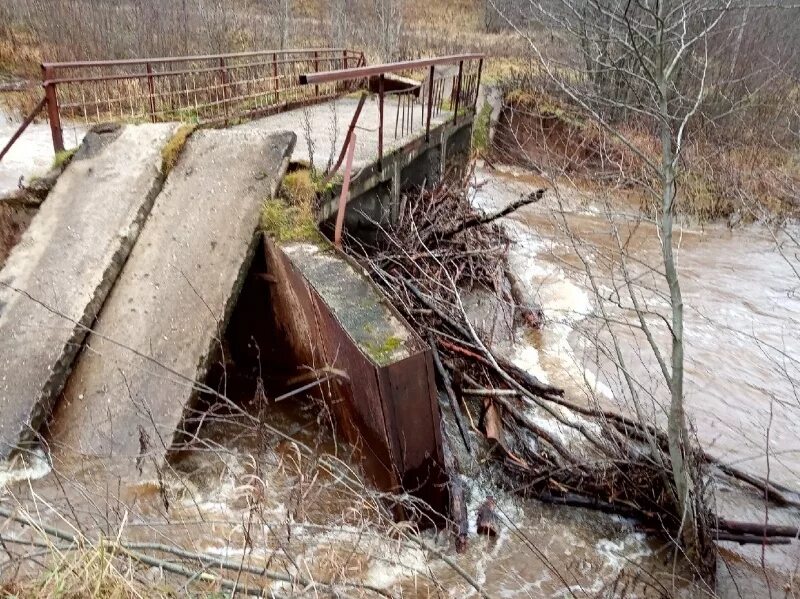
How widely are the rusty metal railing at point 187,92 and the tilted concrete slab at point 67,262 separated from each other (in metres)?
0.79

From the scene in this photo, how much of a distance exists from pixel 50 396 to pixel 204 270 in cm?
135

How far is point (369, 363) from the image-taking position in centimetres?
360

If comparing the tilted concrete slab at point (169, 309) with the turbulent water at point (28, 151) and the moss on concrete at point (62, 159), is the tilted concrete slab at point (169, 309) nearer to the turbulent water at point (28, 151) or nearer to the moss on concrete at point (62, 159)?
the moss on concrete at point (62, 159)

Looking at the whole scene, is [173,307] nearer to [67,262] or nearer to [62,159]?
[67,262]

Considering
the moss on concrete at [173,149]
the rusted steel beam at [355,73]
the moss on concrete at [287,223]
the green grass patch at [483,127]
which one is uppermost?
the rusted steel beam at [355,73]

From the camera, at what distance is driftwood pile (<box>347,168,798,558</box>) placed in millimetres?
4230

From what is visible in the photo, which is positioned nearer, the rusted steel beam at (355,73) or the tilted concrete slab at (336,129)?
the rusted steel beam at (355,73)

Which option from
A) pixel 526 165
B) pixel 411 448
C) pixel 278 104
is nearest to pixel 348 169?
pixel 411 448

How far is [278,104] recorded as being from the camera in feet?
28.7

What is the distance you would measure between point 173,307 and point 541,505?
10.2 feet

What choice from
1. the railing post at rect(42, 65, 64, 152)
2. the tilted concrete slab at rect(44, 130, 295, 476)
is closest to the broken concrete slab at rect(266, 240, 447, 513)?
the tilted concrete slab at rect(44, 130, 295, 476)

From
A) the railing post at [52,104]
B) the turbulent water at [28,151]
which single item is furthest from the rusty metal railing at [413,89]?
the turbulent water at [28,151]

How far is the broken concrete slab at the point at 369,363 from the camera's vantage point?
3.64 metres

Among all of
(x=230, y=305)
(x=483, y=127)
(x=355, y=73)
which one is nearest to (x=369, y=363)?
(x=230, y=305)
